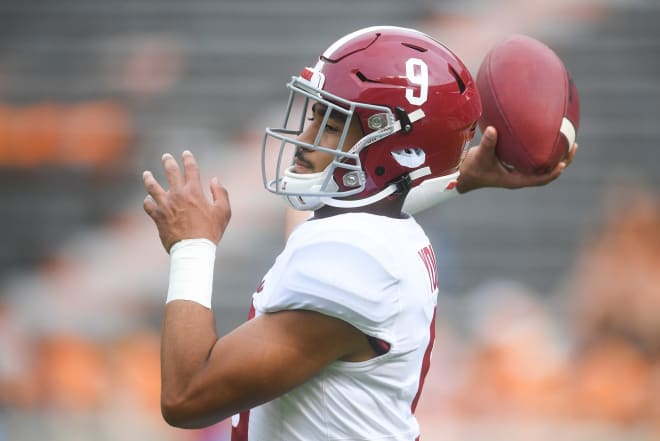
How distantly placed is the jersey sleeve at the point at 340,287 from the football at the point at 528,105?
49cm

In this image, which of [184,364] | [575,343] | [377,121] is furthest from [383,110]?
[575,343]

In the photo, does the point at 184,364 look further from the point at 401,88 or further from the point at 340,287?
the point at 401,88

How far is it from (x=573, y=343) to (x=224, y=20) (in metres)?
2.48

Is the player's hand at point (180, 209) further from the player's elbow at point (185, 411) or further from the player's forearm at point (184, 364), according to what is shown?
the player's elbow at point (185, 411)

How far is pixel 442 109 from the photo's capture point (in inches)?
64.7

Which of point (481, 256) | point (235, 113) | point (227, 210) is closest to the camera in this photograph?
point (227, 210)

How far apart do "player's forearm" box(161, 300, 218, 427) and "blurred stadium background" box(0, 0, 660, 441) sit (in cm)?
241

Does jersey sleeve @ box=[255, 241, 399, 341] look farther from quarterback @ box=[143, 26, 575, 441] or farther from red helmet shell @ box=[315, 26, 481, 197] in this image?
red helmet shell @ box=[315, 26, 481, 197]

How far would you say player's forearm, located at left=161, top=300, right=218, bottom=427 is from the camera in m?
1.43

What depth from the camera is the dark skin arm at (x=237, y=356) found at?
4.66 ft

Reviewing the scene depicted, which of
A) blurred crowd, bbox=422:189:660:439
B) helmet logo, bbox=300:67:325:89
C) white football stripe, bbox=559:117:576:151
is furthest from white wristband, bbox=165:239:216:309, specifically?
blurred crowd, bbox=422:189:660:439

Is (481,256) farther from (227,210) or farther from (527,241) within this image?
(227,210)

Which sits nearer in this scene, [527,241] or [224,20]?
[527,241]

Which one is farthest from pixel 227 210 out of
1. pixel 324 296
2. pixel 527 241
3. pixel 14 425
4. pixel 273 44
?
pixel 273 44
